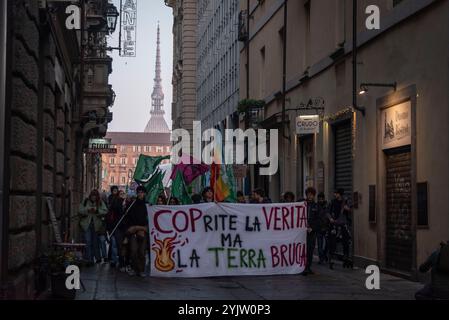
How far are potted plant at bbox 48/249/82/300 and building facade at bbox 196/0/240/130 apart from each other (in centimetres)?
2933

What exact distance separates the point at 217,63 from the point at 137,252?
3813cm

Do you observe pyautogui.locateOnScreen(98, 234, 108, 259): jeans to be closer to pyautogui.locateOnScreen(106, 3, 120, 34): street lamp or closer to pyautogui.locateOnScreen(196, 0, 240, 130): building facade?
pyautogui.locateOnScreen(106, 3, 120, 34): street lamp

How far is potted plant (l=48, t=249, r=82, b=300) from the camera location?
40.0 ft

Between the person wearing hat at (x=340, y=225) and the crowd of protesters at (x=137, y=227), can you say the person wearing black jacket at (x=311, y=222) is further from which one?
the person wearing hat at (x=340, y=225)

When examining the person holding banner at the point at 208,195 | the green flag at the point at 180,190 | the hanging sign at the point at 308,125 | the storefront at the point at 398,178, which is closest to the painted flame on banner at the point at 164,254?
the person holding banner at the point at 208,195

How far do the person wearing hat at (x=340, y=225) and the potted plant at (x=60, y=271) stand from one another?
298 inches

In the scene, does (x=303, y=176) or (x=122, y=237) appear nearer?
(x=122, y=237)

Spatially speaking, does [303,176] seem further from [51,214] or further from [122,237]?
[51,214]

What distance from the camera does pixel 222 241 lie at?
16.5 meters

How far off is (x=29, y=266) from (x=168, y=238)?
16.0ft

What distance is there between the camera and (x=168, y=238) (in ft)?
53.9

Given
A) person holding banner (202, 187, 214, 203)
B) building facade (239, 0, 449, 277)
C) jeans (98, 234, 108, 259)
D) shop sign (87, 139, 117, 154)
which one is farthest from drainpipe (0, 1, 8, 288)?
shop sign (87, 139, 117, 154)

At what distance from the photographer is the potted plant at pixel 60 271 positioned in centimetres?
1220
